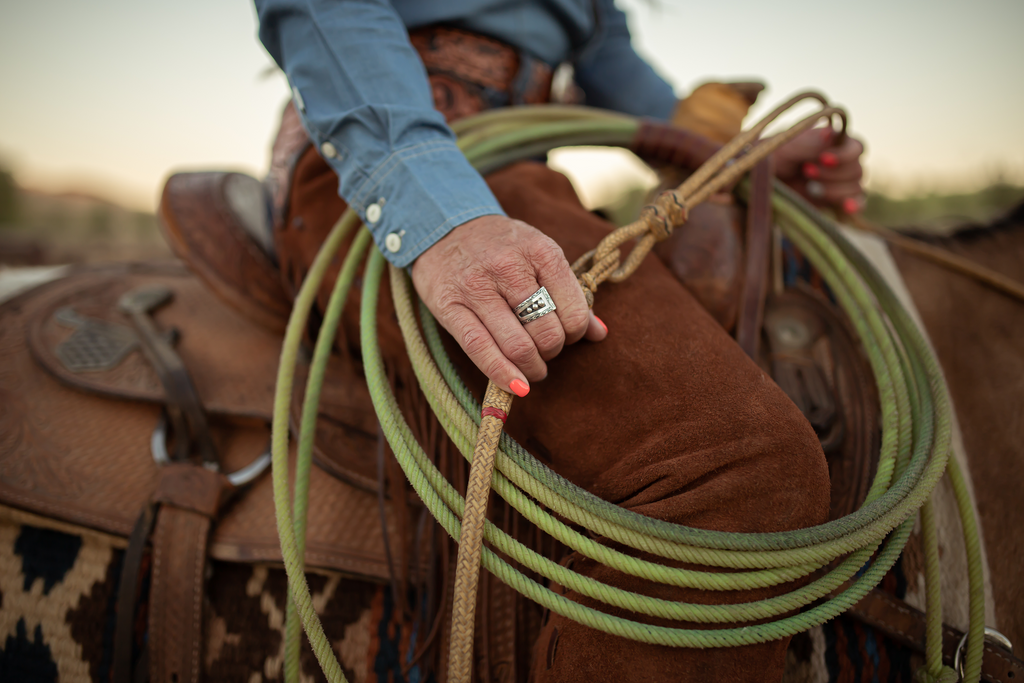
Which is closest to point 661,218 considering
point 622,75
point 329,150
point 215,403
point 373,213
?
point 373,213

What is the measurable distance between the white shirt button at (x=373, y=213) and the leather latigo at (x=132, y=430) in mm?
457

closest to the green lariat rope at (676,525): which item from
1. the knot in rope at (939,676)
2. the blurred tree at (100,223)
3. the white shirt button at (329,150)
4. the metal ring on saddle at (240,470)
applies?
the knot in rope at (939,676)

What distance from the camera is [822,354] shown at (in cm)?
98

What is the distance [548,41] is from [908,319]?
100 centimetres

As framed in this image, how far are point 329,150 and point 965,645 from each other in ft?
4.09

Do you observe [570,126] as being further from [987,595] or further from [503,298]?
[987,595]

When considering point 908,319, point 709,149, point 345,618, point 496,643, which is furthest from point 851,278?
point 345,618

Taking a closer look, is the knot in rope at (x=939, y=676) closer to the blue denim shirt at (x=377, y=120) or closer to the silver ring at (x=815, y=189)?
the blue denim shirt at (x=377, y=120)

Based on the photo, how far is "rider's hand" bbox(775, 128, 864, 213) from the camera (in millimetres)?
1238

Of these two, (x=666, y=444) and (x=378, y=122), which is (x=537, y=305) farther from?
(x=378, y=122)

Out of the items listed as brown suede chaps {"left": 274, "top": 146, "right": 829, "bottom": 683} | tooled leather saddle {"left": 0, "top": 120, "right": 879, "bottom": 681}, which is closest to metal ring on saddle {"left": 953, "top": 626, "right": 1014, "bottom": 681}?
tooled leather saddle {"left": 0, "top": 120, "right": 879, "bottom": 681}

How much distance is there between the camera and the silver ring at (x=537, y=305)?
0.64 m

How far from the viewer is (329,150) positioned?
0.85 m

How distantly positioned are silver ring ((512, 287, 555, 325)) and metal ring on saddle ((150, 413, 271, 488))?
712mm
